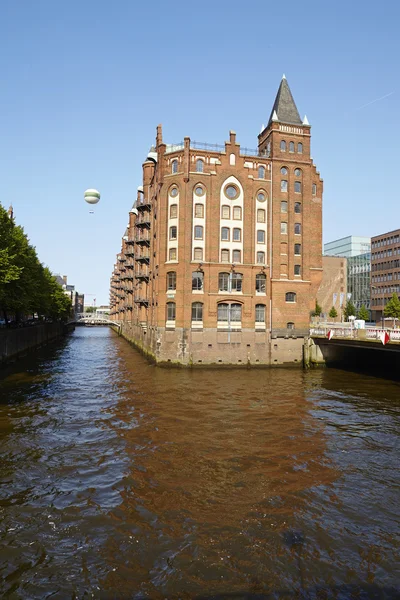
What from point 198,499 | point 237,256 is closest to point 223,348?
point 237,256

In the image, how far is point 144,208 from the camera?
60.1 meters

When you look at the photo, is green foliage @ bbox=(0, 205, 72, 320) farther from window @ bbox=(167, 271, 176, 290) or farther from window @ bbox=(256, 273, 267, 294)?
window @ bbox=(256, 273, 267, 294)

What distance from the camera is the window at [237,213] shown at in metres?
44.8

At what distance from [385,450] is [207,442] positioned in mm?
7717

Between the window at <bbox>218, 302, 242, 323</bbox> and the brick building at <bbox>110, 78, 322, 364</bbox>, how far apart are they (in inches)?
4.2

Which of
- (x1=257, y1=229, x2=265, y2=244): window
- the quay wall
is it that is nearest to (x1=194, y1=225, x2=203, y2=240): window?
(x1=257, y1=229, x2=265, y2=244): window

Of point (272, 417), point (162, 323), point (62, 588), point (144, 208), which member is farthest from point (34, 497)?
point (144, 208)

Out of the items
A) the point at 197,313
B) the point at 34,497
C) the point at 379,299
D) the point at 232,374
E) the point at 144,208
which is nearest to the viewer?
the point at 34,497

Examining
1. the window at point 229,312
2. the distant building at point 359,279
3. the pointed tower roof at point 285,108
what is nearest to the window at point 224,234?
the window at point 229,312

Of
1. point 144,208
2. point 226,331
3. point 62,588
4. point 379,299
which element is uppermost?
point 144,208

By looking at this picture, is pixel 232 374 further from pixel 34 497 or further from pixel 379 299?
pixel 379 299

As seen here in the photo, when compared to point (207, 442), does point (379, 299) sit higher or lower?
higher

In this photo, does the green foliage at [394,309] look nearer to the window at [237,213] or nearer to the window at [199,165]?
the window at [237,213]

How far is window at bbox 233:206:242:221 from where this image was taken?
147ft
